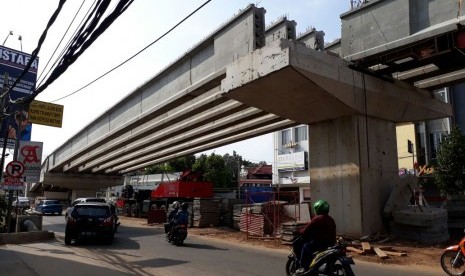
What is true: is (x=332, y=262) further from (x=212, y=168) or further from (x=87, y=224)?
(x=212, y=168)

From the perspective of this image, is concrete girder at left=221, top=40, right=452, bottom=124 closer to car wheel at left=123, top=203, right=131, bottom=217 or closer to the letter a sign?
the letter a sign

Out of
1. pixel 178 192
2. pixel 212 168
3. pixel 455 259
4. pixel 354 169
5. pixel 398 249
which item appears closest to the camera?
pixel 455 259

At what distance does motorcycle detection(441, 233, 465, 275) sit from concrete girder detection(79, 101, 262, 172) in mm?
12381

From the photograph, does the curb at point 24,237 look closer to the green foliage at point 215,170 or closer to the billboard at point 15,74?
the billboard at point 15,74

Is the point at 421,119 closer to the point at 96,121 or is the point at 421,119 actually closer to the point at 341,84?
the point at 341,84

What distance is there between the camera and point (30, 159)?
17.7 metres

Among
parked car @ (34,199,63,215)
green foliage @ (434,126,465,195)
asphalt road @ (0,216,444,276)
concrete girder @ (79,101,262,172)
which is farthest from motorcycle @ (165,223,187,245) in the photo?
parked car @ (34,199,63,215)

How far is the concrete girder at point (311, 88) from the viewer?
13.3 metres

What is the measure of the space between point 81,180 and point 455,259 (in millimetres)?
50158

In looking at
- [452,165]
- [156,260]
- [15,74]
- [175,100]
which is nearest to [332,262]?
[156,260]

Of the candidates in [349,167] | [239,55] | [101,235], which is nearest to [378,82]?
[349,167]

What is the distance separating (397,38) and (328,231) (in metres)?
8.67

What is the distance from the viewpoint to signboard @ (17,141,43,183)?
1755 centimetres

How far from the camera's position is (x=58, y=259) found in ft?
39.4
